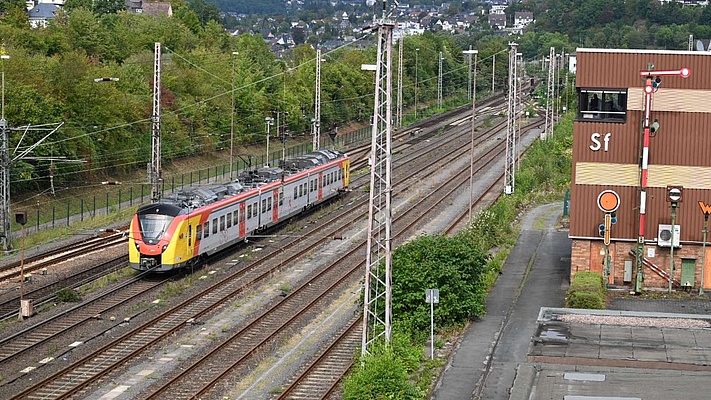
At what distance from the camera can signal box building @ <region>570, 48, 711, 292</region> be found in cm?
3619

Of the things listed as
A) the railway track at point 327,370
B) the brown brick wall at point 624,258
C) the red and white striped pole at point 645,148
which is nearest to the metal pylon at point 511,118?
the brown brick wall at point 624,258

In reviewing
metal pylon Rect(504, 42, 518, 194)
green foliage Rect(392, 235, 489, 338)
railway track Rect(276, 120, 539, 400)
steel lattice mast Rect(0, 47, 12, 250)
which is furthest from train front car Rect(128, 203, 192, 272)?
metal pylon Rect(504, 42, 518, 194)

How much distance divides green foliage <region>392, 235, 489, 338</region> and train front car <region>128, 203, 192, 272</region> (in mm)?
8719

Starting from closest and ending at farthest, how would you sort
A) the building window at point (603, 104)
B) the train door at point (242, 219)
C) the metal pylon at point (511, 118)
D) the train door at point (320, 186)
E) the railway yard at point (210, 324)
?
the railway yard at point (210, 324)
the building window at point (603, 104)
the train door at point (242, 219)
the train door at point (320, 186)
the metal pylon at point (511, 118)

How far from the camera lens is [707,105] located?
119 feet

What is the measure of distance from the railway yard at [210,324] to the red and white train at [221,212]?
2.81ft

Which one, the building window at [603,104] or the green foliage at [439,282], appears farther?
the building window at [603,104]

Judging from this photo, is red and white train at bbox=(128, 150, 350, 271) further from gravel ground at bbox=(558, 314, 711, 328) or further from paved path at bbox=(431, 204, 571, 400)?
gravel ground at bbox=(558, 314, 711, 328)

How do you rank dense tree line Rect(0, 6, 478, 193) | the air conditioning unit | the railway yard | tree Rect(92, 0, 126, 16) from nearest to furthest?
the railway yard
the air conditioning unit
dense tree line Rect(0, 6, 478, 193)
tree Rect(92, 0, 126, 16)

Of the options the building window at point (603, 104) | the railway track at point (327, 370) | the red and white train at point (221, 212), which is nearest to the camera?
the railway track at point (327, 370)

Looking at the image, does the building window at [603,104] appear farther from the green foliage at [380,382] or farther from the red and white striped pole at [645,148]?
the green foliage at [380,382]

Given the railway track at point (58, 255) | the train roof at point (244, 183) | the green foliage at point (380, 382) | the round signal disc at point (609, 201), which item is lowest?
the railway track at point (58, 255)

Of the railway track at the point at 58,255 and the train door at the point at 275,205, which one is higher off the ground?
the train door at the point at 275,205

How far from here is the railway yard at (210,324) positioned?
26.2 meters
